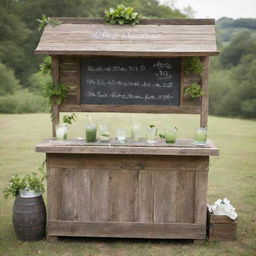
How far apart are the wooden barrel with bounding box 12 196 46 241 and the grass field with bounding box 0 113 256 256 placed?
12 cm

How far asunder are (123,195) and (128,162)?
0.38m

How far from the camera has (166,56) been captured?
4656 mm

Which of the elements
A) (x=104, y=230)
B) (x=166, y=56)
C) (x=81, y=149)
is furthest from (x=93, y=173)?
(x=166, y=56)

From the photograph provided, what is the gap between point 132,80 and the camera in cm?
482

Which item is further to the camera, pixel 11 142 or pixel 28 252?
pixel 11 142

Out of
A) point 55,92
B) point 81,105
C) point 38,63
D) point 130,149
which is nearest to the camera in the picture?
point 130,149

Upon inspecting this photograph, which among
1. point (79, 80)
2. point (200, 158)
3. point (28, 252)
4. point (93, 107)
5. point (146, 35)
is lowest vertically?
point (28, 252)

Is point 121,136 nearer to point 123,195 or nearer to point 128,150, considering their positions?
point 128,150

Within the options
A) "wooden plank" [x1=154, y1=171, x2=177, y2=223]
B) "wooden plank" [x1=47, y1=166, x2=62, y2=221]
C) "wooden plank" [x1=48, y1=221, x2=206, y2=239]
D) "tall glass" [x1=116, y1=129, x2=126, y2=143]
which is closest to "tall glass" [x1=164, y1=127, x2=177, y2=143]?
"wooden plank" [x1=154, y1=171, x2=177, y2=223]

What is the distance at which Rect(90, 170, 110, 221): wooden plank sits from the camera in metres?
4.59

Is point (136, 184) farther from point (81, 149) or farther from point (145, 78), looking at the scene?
point (145, 78)

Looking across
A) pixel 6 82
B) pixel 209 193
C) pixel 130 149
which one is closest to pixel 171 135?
pixel 130 149

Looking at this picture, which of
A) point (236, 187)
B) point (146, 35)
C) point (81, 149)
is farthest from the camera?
point (236, 187)

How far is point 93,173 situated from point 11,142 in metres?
8.89
